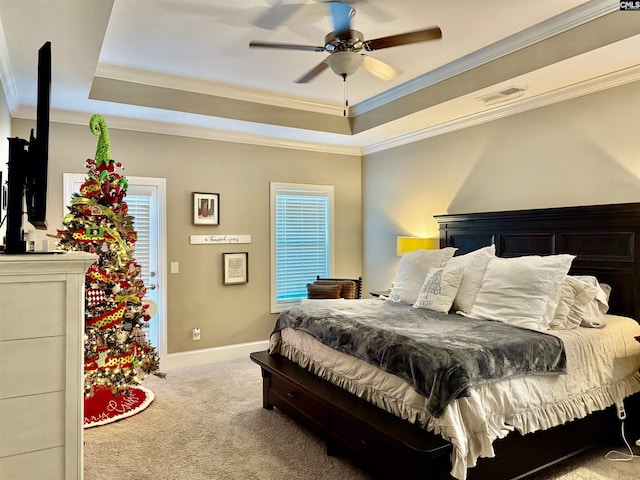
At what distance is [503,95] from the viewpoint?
3.83 m

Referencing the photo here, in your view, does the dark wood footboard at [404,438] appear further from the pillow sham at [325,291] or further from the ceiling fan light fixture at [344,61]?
the ceiling fan light fixture at [344,61]

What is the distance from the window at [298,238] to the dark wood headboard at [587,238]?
226 centimetres

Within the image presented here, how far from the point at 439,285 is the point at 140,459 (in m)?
2.52

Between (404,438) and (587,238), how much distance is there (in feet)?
7.71

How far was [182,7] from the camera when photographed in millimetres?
2957

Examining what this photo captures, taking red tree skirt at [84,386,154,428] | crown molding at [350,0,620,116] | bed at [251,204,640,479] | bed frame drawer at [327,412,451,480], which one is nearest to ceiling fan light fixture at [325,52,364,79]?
crown molding at [350,0,620,116]

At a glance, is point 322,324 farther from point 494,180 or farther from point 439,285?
point 494,180

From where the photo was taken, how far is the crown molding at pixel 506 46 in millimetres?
2896

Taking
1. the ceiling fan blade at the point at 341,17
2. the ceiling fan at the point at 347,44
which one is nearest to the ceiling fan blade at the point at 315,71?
the ceiling fan at the point at 347,44

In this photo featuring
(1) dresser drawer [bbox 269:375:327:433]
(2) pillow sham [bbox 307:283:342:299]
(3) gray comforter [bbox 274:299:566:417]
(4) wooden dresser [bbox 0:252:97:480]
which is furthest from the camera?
(2) pillow sham [bbox 307:283:342:299]

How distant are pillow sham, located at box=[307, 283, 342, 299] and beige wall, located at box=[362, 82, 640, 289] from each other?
0.90m

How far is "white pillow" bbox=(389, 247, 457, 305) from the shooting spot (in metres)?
3.91

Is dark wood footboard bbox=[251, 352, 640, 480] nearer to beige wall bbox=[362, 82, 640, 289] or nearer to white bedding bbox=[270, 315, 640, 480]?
white bedding bbox=[270, 315, 640, 480]

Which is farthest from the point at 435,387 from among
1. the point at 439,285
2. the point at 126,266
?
the point at 126,266
